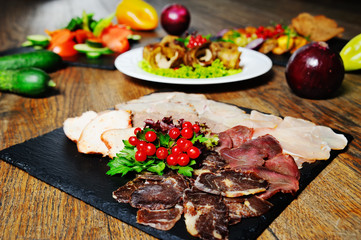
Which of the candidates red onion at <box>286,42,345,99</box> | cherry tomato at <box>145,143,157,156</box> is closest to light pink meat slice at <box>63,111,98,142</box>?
cherry tomato at <box>145,143,157,156</box>

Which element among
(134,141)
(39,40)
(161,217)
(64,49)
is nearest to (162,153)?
(134,141)

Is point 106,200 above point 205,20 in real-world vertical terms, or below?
above

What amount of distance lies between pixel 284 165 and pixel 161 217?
2.16 ft

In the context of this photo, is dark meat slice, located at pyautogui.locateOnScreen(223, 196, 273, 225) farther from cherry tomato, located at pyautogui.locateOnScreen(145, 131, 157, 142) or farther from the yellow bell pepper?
the yellow bell pepper

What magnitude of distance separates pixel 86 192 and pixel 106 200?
0.40 feet

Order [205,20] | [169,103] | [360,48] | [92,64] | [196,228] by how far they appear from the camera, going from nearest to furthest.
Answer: [196,228] → [169,103] → [360,48] → [92,64] → [205,20]

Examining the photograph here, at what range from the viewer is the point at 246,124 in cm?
208

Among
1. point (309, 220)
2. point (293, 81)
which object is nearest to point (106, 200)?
point (309, 220)

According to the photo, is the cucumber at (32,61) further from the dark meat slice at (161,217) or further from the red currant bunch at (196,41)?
the dark meat slice at (161,217)

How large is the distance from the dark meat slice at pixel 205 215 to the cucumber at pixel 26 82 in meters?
1.75

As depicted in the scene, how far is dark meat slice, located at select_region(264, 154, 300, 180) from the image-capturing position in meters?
1.67

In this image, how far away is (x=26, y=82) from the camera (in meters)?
2.75

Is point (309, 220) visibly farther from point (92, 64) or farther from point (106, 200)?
point (92, 64)

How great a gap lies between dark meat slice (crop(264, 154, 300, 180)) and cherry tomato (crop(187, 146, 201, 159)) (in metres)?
0.36
